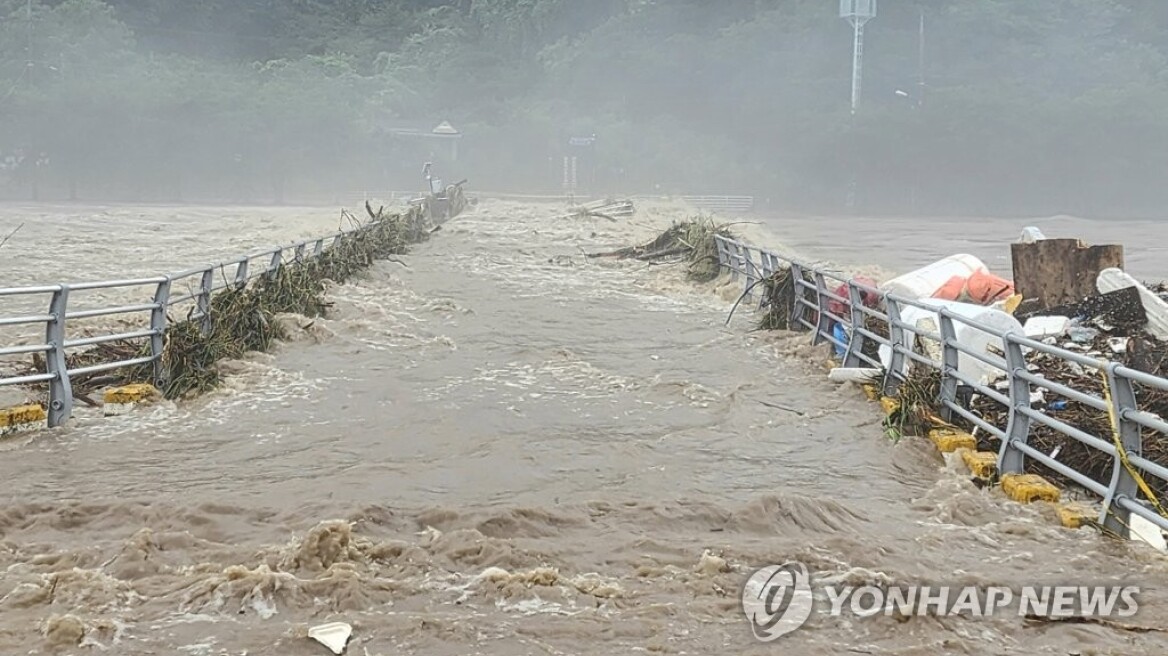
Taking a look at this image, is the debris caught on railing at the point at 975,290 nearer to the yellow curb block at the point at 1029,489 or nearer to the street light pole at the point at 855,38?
the yellow curb block at the point at 1029,489

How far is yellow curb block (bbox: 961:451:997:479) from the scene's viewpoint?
22.1ft

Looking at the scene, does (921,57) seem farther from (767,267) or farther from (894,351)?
(894,351)

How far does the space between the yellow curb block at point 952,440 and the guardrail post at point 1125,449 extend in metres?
1.56

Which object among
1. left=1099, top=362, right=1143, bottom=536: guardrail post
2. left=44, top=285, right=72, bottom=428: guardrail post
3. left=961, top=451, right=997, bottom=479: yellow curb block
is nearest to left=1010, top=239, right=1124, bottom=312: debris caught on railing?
left=961, top=451, right=997, bottom=479: yellow curb block

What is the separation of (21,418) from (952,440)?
6503mm

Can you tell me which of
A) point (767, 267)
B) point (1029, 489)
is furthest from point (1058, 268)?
point (1029, 489)

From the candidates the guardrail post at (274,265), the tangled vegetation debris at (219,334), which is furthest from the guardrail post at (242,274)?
the guardrail post at (274,265)

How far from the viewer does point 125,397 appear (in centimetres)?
851

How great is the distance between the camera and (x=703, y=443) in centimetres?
799

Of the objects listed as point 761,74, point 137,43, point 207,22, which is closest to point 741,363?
point 761,74

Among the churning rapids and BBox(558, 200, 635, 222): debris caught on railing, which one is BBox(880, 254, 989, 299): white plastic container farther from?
BBox(558, 200, 635, 222): debris caught on railing

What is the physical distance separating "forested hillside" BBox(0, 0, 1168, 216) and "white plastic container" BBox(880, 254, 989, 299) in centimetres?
4792

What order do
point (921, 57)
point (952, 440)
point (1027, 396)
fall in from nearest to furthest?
point (1027, 396) → point (952, 440) → point (921, 57)

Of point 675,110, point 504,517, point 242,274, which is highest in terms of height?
point 675,110
